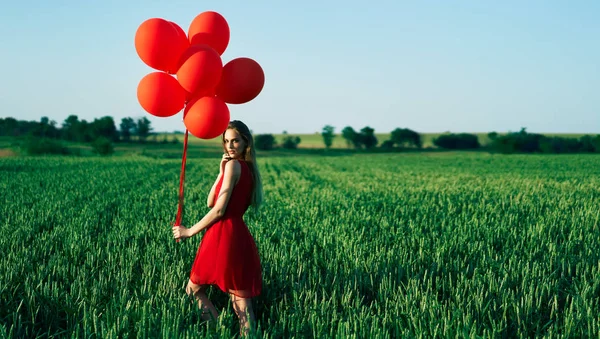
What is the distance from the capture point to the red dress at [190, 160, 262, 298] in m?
3.24

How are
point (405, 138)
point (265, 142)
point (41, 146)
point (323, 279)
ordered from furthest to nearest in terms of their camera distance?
point (405, 138), point (265, 142), point (41, 146), point (323, 279)

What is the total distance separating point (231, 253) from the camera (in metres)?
3.24

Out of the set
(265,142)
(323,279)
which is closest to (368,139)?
A: (265,142)

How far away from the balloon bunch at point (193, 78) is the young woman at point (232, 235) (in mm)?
223

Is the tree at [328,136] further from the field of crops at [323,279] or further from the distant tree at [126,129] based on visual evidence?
the field of crops at [323,279]

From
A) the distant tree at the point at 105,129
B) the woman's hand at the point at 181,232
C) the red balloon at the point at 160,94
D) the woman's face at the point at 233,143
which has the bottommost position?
the woman's hand at the point at 181,232

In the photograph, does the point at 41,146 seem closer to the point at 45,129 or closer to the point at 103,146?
the point at 103,146

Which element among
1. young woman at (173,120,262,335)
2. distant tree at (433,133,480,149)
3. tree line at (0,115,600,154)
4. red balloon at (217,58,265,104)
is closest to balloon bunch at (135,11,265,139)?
red balloon at (217,58,265,104)

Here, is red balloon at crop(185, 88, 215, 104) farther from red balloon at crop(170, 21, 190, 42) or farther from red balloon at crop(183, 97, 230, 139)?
red balloon at crop(170, 21, 190, 42)

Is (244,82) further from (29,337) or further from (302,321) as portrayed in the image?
(29,337)

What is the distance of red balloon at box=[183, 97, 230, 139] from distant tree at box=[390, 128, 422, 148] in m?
90.0

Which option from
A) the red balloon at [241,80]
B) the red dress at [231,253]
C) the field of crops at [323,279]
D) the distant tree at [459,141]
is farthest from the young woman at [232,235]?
the distant tree at [459,141]

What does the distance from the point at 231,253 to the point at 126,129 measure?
88073mm

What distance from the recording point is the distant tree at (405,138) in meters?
91.8
